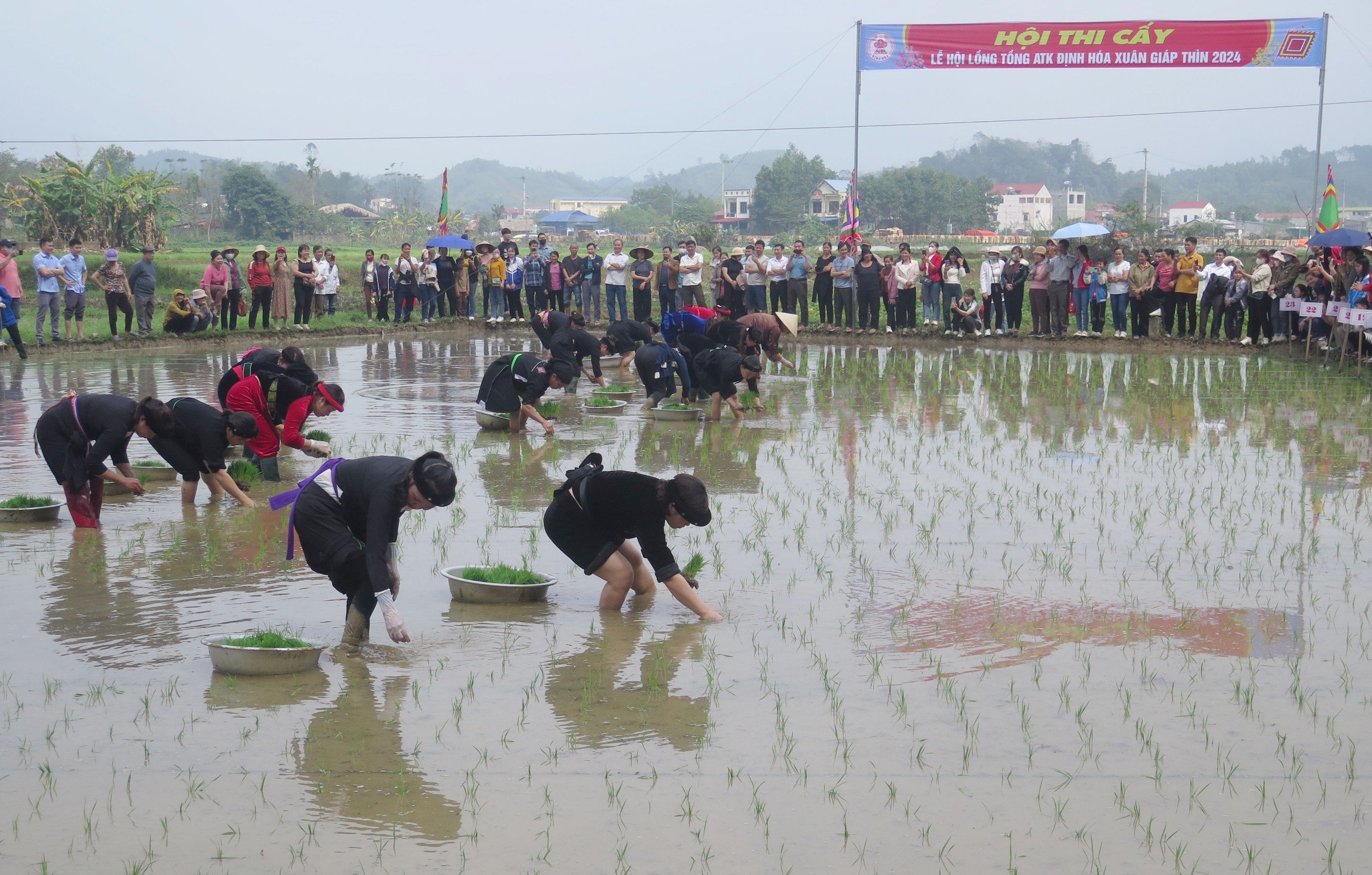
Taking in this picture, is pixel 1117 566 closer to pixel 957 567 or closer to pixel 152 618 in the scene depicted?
pixel 957 567

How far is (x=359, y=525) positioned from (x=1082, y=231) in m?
17.0

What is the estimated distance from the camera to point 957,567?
25.2ft

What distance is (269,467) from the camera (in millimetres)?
9945

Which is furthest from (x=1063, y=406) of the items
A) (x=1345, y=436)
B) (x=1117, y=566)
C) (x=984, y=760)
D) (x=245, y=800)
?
(x=245, y=800)

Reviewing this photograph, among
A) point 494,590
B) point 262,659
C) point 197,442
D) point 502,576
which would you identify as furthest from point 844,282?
point 262,659

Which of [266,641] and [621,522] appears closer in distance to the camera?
[266,641]

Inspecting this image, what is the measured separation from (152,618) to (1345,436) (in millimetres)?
10660

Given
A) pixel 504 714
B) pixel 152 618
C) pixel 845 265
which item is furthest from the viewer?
pixel 845 265

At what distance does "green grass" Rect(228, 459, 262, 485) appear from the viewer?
31.7 ft

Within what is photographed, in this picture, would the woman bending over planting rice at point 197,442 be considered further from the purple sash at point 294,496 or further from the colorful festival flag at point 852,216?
the colorful festival flag at point 852,216

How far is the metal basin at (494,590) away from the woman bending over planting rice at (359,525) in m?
0.70

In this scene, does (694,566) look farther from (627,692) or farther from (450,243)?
(450,243)

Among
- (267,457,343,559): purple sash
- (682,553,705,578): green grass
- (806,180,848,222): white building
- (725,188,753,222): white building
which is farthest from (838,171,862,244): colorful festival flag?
(725,188,753,222): white building

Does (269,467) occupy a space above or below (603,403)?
below
